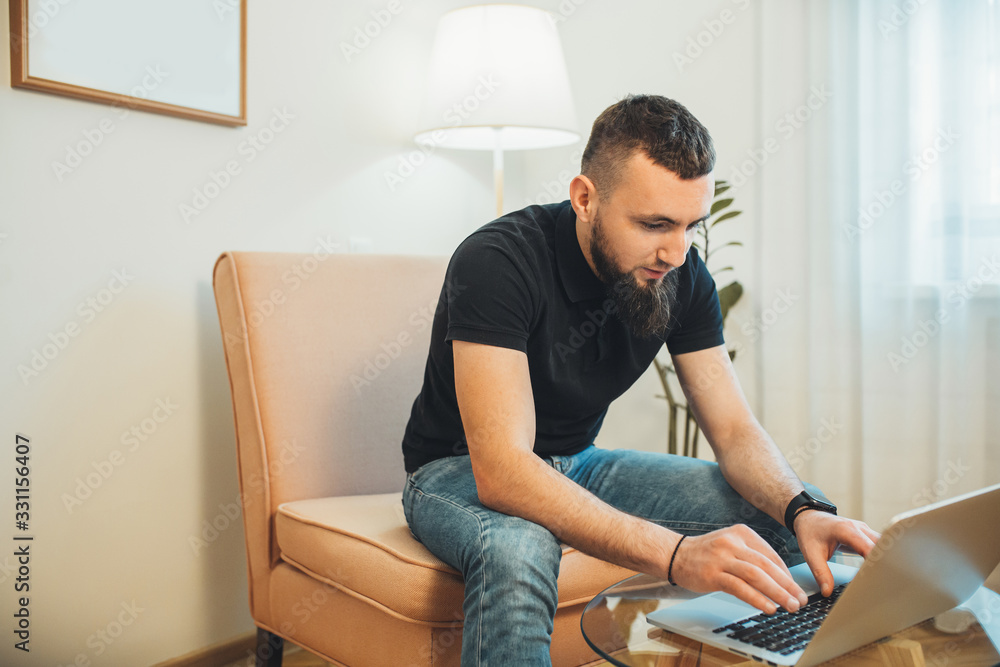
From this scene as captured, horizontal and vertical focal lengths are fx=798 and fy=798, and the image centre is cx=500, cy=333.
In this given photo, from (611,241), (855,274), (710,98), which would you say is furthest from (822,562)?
(710,98)

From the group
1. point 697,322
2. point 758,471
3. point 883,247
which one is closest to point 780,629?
point 758,471

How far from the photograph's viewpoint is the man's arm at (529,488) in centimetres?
101

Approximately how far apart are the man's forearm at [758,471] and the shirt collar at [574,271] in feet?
1.13

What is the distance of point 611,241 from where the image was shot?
130 centimetres

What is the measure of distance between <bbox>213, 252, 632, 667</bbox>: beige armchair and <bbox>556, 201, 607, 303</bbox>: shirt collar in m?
0.43

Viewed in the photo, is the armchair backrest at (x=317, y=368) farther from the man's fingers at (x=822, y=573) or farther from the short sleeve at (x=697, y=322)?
the man's fingers at (x=822, y=573)

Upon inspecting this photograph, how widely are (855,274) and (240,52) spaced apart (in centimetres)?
157

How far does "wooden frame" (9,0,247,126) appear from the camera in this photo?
1433 millimetres

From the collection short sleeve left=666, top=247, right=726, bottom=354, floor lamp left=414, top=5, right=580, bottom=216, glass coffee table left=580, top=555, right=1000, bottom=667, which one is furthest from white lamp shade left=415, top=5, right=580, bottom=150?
glass coffee table left=580, top=555, right=1000, bottom=667

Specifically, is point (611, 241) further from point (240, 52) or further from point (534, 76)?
point (240, 52)

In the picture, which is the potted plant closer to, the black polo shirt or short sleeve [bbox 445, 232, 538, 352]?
the black polo shirt

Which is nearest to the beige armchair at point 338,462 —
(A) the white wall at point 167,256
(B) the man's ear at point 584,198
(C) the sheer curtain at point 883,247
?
(A) the white wall at point 167,256

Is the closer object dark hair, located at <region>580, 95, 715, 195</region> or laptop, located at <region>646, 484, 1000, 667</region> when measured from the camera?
laptop, located at <region>646, 484, 1000, 667</region>

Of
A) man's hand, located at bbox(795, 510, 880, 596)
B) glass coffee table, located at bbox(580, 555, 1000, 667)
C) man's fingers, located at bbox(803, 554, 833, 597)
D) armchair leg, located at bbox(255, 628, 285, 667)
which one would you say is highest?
man's hand, located at bbox(795, 510, 880, 596)
